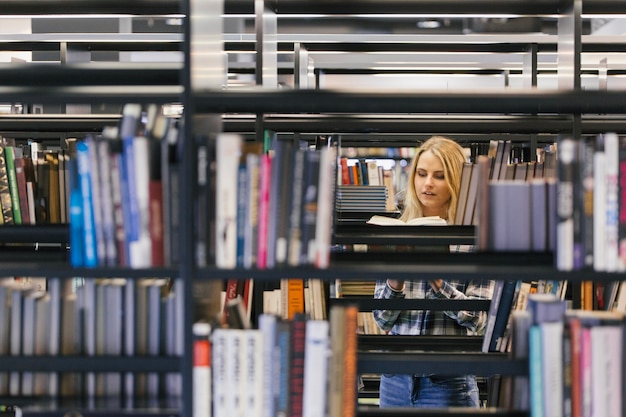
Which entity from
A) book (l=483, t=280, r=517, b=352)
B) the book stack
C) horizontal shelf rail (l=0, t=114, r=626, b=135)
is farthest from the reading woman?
the book stack

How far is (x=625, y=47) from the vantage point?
394cm

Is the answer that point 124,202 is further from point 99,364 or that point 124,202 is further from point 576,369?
point 576,369

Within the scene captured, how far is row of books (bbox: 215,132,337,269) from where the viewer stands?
5.35 feet

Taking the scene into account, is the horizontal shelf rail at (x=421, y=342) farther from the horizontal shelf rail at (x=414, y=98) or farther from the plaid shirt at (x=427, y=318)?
the horizontal shelf rail at (x=414, y=98)

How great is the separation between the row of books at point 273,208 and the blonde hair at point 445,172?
1.49m

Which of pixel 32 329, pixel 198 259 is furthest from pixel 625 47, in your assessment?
pixel 32 329

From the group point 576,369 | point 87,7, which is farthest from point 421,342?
point 87,7

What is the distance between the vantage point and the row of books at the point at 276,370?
1.62 m

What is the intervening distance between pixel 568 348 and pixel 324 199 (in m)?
0.64

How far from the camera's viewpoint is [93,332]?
1.75 m

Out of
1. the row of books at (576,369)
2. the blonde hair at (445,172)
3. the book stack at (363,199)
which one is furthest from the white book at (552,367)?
the book stack at (363,199)

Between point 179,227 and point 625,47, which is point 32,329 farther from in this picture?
point 625,47

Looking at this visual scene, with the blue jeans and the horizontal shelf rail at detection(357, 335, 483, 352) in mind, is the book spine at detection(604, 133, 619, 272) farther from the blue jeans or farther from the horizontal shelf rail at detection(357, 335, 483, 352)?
the blue jeans

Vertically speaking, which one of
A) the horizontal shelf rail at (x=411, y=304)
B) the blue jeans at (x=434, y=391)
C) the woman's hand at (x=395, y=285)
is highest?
the woman's hand at (x=395, y=285)
